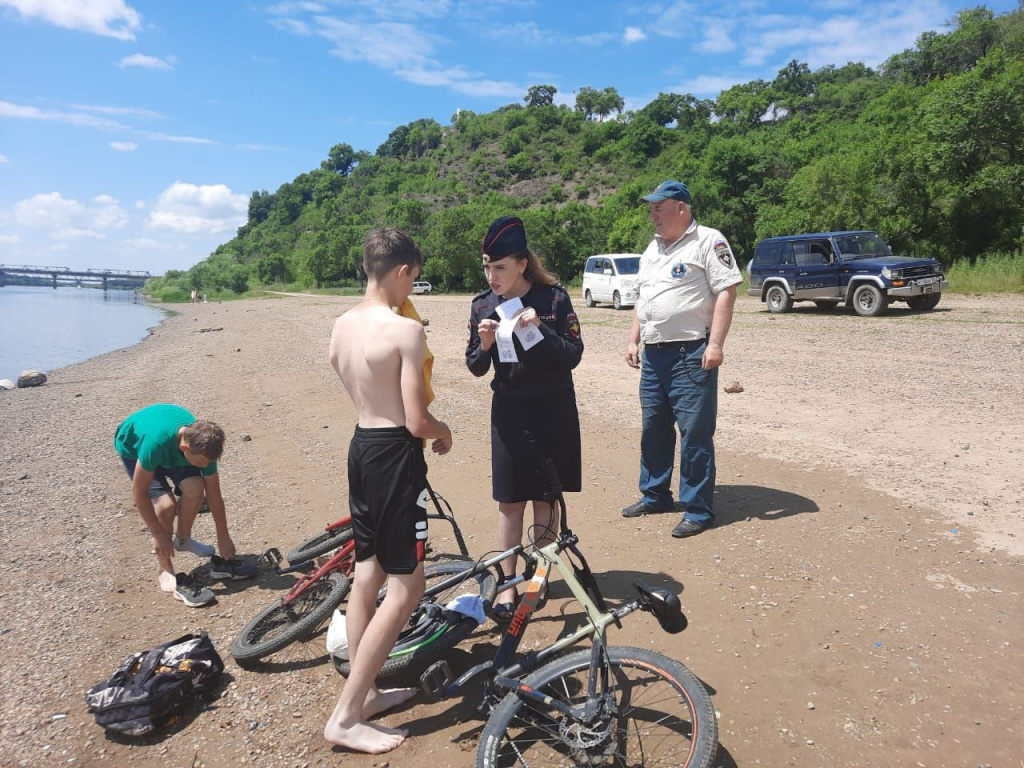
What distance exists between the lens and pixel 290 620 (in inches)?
141

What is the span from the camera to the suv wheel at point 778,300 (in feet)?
59.8

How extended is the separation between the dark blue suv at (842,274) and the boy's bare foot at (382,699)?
631 inches

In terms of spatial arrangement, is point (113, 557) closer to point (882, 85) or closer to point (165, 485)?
point (165, 485)

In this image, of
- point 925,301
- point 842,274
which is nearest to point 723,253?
point 842,274

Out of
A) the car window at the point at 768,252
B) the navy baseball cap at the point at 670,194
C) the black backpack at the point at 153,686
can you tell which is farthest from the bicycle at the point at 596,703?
the car window at the point at 768,252

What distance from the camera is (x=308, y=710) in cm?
A: 299

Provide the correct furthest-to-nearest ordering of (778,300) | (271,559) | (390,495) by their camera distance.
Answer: (778,300)
(271,559)
(390,495)

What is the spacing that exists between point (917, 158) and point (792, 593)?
25.9 m

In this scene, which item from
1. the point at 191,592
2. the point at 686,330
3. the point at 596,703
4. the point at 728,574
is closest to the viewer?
the point at 596,703

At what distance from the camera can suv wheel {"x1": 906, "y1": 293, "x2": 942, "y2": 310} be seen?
1580 cm

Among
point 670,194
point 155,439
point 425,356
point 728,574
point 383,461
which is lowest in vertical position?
point 728,574

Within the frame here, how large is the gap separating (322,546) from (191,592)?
0.83 metres

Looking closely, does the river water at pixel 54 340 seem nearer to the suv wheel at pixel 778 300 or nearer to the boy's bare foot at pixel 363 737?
the boy's bare foot at pixel 363 737

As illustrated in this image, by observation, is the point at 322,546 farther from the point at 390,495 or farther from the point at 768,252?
the point at 768,252
